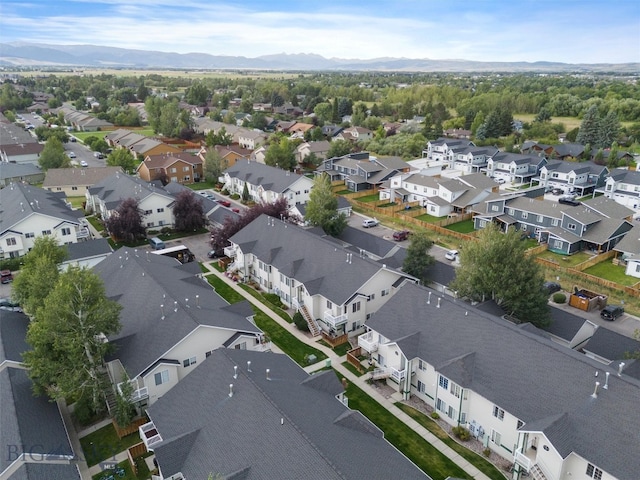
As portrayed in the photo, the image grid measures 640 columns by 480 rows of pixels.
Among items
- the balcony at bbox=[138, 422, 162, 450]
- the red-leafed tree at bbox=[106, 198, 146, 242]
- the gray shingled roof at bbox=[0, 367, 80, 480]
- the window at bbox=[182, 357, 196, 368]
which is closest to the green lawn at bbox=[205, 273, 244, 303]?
the window at bbox=[182, 357, 196, 368]

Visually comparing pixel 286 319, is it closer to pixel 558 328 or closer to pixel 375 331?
pixel 375 331

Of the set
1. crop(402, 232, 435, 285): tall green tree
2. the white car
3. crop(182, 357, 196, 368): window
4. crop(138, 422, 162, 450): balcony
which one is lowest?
the white car

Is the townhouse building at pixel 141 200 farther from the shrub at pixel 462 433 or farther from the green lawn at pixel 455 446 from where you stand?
the shrub at pixel 462 433

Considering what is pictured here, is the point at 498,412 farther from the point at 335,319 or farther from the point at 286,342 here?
the point at 286,342

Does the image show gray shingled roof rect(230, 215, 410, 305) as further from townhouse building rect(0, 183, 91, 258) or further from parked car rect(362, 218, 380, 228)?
townhouse building rect(0, 183, 91, 258)

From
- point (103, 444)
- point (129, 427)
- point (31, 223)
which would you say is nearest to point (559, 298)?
point (129, 427)

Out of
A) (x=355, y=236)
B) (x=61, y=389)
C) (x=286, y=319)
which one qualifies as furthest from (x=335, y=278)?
(x=61, y=389)
